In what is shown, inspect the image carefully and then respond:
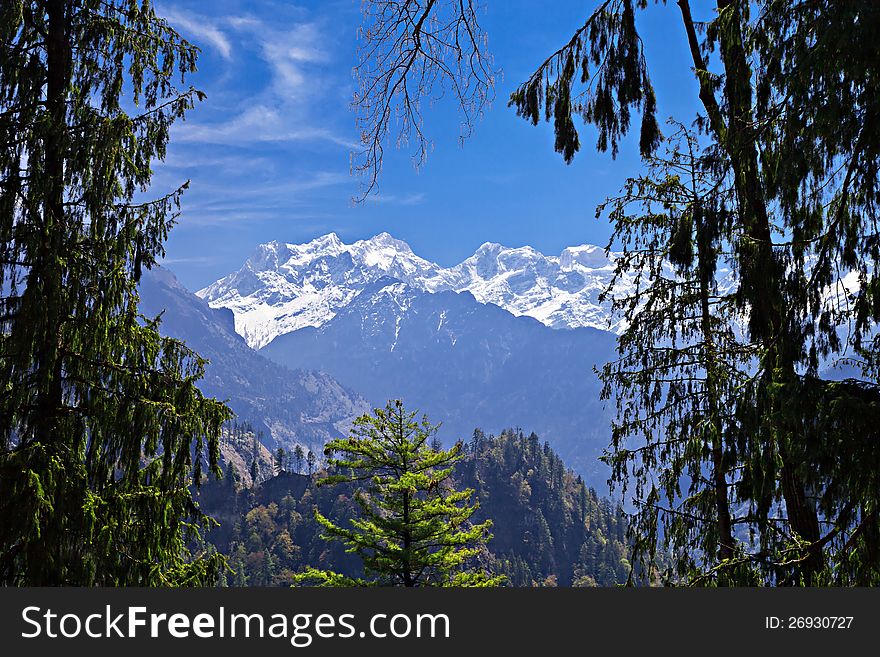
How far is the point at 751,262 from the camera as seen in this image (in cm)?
466

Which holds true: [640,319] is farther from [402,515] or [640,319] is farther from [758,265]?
[402,515]

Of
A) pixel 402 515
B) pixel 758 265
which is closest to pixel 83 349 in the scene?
pixel 758 265

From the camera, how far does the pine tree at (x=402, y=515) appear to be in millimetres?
17125

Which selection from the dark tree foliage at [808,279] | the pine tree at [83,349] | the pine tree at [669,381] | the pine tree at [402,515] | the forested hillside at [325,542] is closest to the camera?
the dark tree foliage at [808,279]

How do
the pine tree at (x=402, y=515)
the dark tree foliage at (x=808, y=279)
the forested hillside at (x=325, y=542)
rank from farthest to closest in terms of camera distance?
the forested hillside at (x=325, y=542) < the pine tree at (x=402, y=515) < the dark tree foliage at (x=808, y=279)

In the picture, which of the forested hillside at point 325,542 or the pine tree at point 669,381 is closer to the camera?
the pine tree at point 669,381

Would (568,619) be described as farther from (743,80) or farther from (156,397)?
(156,397)

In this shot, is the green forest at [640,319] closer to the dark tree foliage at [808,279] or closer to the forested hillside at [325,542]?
the dark tree foliage at [808,279]

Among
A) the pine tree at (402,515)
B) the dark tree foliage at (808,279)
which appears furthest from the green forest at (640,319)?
the pine tree at (402,515)

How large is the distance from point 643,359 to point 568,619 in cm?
554

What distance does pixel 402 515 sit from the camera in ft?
59.3

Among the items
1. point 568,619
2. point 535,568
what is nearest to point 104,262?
point 568,619

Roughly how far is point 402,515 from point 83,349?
12800mm

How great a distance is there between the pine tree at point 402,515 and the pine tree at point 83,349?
32.6 feet
